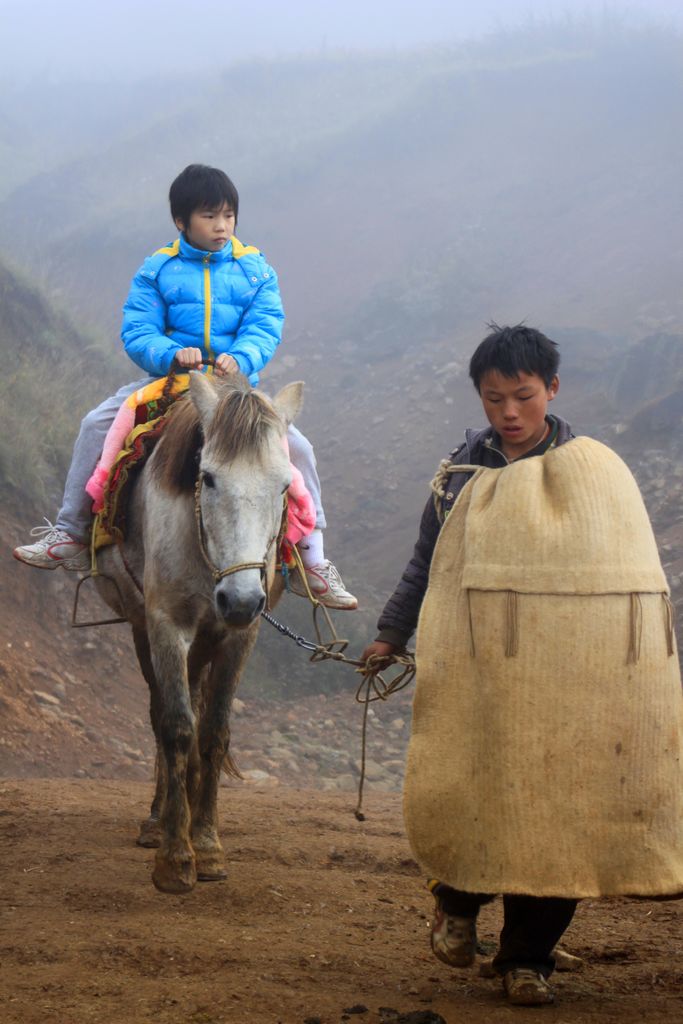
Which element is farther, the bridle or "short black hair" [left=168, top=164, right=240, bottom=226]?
"short black hair" [left=168, top=164, right=240, bottom=226]

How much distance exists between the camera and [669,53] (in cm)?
2802

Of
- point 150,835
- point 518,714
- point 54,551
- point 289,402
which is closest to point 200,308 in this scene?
point 289,402

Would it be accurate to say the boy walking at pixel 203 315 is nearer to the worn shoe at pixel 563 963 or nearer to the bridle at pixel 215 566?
the bridle at pixel 215 566

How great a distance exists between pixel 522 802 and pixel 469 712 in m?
0.28

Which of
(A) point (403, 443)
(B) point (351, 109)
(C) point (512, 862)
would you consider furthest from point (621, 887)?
(B) point (351, 109)

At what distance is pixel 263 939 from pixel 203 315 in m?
2.94

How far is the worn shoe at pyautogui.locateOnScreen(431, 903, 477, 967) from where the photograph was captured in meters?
3.29

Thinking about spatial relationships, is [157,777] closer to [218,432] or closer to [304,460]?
[304,460]

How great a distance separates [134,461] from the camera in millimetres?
5414

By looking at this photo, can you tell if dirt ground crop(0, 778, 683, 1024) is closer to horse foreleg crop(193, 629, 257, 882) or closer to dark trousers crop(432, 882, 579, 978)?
dark trousers crop(432, 882, 579, 978)

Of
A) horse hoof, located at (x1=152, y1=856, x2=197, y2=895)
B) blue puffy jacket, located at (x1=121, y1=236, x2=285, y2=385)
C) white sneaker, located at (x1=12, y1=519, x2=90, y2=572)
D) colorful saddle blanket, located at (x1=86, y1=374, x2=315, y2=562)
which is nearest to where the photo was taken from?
horse hoof, located at (x1=152, y1=856, x2=197, y2=895)

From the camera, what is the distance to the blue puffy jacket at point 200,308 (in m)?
5.59

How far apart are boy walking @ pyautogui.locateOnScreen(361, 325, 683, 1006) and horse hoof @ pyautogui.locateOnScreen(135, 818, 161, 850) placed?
2.63m

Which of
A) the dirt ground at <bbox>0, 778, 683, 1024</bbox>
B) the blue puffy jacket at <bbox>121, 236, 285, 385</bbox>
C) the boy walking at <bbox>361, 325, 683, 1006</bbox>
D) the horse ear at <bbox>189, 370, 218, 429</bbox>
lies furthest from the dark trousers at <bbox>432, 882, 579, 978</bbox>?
the blue puffy jacket at <bbox>121, 236, 285, 385</bbox>
